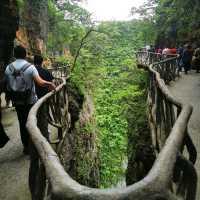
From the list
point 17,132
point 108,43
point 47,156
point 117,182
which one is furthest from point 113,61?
point 47,156

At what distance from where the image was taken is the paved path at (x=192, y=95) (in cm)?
809

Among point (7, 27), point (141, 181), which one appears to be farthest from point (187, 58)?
point (141, 181)

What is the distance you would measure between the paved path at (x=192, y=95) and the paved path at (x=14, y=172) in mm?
2540

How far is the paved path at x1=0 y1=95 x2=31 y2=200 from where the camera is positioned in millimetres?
5250

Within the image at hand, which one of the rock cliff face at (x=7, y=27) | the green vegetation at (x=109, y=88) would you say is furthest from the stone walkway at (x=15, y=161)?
the rock cliff face at (x=7, y=27)

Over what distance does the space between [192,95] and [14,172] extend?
841cm

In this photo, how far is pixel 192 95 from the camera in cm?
1298

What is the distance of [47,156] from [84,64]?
1263cm

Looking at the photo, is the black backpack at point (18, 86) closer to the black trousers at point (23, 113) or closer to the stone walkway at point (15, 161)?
the black trousers at point (23, 113)

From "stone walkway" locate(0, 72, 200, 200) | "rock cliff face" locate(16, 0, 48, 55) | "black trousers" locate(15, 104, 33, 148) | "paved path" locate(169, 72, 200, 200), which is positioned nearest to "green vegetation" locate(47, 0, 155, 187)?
"paved path" locate(169, 72, 200, 200)

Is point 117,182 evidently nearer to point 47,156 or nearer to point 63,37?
point 47,156

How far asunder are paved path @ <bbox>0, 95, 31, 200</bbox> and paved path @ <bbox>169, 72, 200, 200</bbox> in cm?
254

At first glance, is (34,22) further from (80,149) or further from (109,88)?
(80,149)

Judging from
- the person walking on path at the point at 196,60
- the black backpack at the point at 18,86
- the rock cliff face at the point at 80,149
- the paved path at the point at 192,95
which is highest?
the black backpack at the point at 18,86
